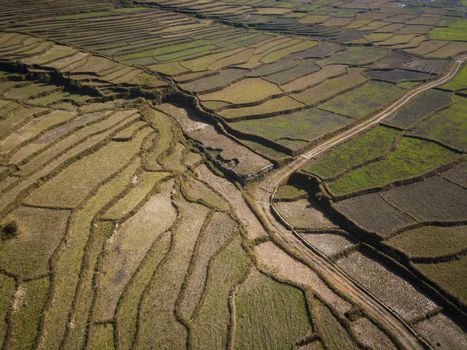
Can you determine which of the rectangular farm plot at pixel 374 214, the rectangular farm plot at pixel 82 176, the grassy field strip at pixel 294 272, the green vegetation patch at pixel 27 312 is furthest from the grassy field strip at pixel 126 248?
the rectangular farm plot at pixel 374 214

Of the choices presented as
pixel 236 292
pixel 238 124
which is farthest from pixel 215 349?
pixel 238 124

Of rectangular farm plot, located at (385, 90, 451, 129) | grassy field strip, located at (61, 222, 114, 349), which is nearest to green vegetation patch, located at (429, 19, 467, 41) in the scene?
rectangular farm plot, located at (385, 90, 451, 129)

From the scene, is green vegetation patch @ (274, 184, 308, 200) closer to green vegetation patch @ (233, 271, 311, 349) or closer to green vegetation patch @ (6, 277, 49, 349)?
green vegetation patch @ (233, 271, 311, 349)

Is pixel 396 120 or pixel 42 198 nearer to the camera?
pixel 42 198

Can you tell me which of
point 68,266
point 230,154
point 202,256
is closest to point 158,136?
point 230,154

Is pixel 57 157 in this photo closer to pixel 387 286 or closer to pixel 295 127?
pixel 295 127

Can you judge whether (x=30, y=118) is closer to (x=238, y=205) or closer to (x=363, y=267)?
(x=238, y=205)
